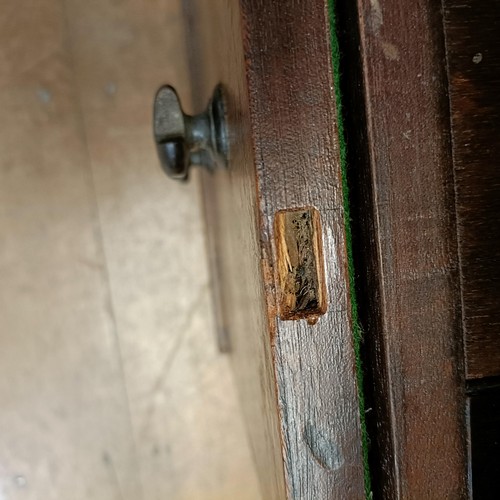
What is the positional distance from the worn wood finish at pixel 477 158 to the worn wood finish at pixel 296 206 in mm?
79

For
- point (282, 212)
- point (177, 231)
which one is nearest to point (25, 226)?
point (177, 231)

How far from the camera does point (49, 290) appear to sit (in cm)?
77

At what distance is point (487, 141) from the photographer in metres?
0.38

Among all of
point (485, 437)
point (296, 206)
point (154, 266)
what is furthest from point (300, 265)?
point (154, 266)

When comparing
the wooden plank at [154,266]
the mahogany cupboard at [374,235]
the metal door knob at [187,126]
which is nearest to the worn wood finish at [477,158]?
the mahogany cupboard at [374,235]

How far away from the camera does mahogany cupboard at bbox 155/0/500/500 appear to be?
35 centimetres

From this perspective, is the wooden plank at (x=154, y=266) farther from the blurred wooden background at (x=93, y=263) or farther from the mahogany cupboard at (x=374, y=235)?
the mahogany cupboard at (x=374, y=235)

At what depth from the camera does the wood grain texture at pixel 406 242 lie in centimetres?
36

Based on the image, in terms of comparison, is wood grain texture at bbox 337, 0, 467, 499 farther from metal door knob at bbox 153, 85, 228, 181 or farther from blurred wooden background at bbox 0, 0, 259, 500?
blurred wooden background at bbox 0, 0, 259, 500

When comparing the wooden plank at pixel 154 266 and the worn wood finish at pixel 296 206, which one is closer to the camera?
the worn wood finish at pixel 296 206

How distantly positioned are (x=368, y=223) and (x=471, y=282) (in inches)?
3.0

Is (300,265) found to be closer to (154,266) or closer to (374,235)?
(374,235)

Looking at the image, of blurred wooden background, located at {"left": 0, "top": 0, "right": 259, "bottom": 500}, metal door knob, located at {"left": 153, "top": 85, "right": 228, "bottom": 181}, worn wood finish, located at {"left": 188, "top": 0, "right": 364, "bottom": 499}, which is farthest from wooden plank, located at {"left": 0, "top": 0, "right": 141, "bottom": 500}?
worn wood finish, located at {"left": 188, "top": 0, "right": 364, "bottom": 499}

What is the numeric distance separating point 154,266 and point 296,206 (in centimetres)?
48
